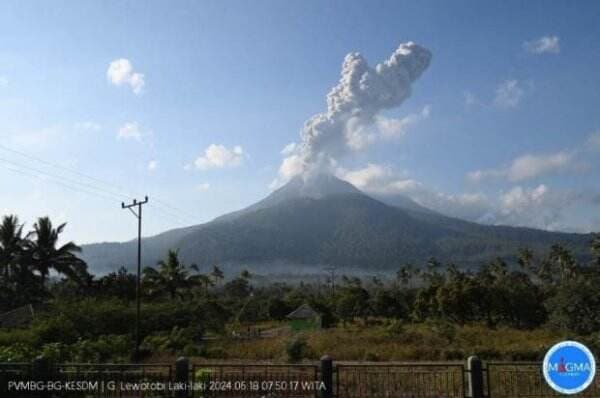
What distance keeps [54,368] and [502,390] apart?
1088cm

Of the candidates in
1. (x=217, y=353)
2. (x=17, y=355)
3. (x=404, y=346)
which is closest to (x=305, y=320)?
(x=217, y=353)

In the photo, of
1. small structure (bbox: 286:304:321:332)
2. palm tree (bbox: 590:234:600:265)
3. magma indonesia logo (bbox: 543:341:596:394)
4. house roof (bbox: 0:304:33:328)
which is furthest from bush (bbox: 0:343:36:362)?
palm tree (bbox: 590:234:600:265)

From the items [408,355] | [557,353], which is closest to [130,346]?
[408,355]

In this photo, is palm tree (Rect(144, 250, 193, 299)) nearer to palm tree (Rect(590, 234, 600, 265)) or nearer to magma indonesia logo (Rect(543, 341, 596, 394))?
palm tree (Rect(590, 234, 600, 265))

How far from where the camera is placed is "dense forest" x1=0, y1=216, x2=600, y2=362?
84.7 ft

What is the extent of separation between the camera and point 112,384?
1422cm

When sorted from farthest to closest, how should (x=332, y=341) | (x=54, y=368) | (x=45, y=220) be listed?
(x=45, y=220) < (x=332, y=341) < (x=54, y=368)

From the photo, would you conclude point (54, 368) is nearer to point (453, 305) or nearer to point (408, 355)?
point (408, 355)

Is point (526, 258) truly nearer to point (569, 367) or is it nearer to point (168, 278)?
point (168, 278)

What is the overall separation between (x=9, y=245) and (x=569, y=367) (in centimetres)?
4102

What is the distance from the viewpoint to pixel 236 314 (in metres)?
60.0

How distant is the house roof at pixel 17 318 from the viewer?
120ft

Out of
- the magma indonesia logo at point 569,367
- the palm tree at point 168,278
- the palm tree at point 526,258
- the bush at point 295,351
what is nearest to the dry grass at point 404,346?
the bush at point 295,351

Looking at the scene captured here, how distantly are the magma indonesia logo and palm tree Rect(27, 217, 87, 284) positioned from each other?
1517 inches
